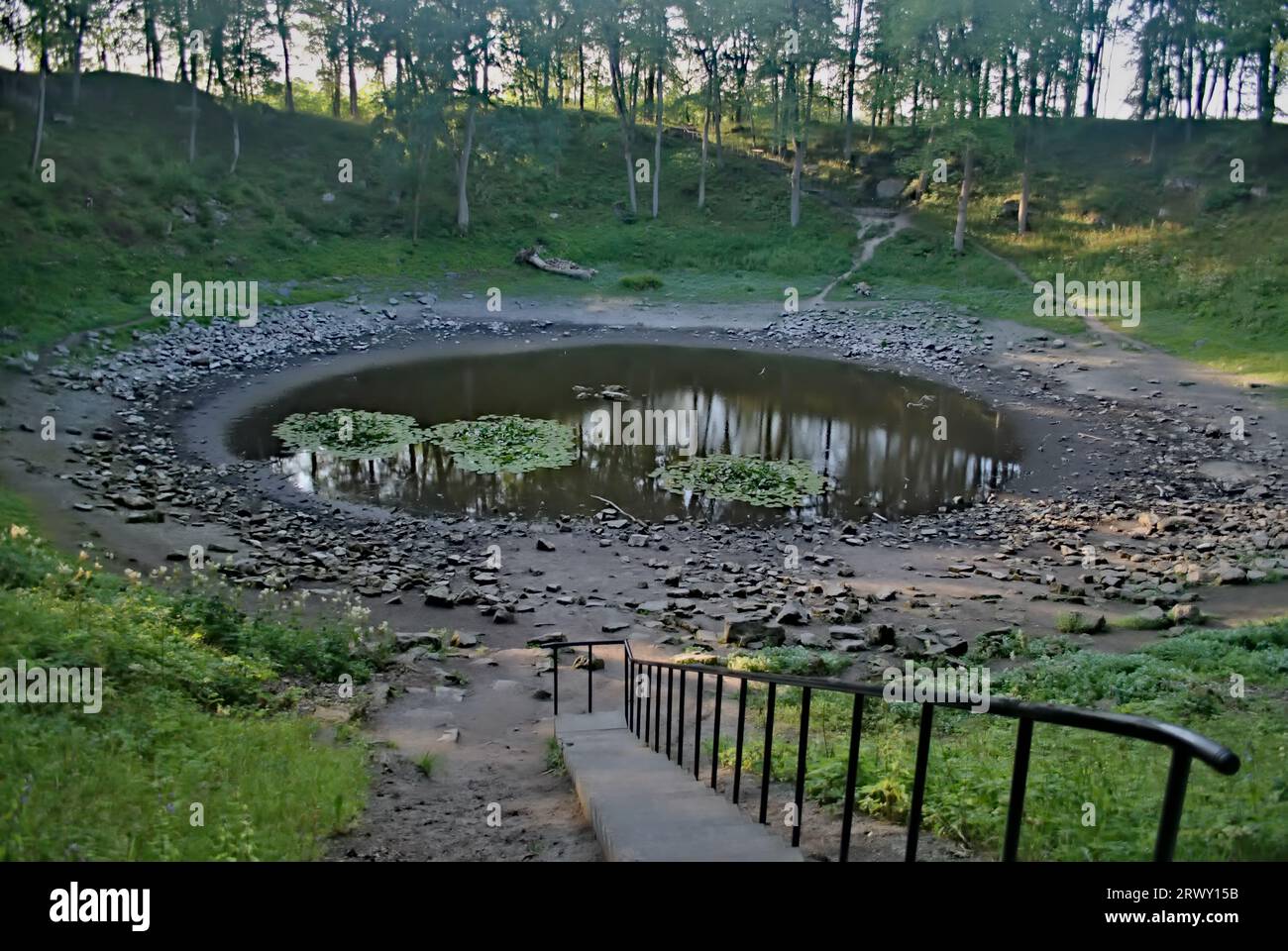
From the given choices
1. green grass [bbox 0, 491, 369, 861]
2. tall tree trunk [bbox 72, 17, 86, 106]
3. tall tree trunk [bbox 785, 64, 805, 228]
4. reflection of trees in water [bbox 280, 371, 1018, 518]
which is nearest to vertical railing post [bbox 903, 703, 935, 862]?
green grass [bbox 0, 491, 369, 861]

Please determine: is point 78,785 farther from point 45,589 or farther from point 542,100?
point 542,100

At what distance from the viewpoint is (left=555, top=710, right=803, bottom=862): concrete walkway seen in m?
4.54

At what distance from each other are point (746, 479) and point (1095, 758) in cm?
1537

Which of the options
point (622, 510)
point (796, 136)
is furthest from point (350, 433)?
point (796, 136)

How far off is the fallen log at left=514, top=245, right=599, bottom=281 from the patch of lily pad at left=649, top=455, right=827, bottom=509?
72.0 ft

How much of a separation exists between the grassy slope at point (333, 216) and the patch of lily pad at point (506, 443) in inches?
507

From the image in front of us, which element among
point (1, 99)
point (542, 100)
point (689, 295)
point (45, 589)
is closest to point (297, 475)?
point (45, 589)

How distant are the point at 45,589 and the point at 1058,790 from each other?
31.8ft

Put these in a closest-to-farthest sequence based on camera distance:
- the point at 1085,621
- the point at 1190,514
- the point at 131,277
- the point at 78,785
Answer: the point at 78,785 → the point at 1085,621 → the point at 1190,514 → the point at 131,277

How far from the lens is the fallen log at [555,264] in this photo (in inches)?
1704

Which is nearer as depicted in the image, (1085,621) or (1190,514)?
(1085,621)

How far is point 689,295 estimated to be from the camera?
41.8m

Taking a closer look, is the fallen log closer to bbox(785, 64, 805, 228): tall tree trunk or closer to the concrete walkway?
bbox(785, 64, 805, 228): tall tree trunk

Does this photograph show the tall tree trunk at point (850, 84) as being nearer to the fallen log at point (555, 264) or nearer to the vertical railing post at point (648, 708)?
the fallen log at point (555, 264)
